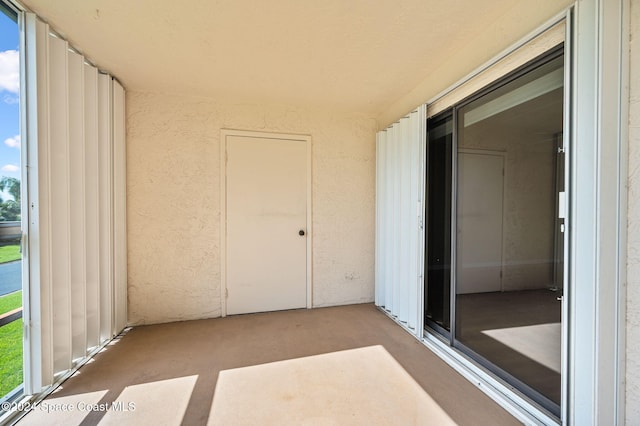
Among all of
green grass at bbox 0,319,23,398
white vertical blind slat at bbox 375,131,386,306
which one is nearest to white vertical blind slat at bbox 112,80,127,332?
green grass at bbox 0,319,23,398

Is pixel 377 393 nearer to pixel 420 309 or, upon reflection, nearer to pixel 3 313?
pixel 420 309

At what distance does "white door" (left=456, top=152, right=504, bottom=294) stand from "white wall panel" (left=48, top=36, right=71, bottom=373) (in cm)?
316

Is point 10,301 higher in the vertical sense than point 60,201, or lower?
lower

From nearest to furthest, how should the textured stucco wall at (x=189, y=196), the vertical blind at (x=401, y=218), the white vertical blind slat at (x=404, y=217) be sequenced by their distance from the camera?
1. the vertical blind at (x=401, y=218)
2. the white vertical blind slat at (x=404, y=217)
3. the textured stucco wall at (x=189, y=196)

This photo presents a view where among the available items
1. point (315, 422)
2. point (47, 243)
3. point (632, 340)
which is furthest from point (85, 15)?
point (632, 340)

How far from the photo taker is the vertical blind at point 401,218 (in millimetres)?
2660

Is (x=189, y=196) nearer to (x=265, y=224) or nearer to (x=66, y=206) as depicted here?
(x=265, y=224)

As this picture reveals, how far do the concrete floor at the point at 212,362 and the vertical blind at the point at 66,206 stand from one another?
0.28 metres

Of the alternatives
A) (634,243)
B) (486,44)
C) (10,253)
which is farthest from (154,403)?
(486,44)

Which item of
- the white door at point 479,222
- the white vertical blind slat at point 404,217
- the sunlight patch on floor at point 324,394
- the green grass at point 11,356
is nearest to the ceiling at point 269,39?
the white vertical blind slat at point 404,217

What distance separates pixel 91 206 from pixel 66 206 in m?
0.39

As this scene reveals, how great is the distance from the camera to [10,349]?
1.79 metres

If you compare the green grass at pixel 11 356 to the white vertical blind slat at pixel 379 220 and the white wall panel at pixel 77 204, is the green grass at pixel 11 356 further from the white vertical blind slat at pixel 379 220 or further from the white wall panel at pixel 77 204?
the white vertical blind slat at pixel 379 220

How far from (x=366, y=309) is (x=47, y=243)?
3.17 meters
